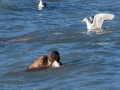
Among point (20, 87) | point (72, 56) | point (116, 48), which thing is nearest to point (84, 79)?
point (20, 87)

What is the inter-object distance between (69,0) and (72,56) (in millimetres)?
11833

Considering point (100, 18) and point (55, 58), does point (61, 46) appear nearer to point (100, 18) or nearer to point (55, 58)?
point (100, 18)

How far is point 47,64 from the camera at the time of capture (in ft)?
32.9

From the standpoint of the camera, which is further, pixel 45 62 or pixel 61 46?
pixel 61 46

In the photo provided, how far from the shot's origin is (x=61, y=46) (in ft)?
42.3

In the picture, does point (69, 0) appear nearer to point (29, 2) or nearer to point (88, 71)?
point (29, 2)

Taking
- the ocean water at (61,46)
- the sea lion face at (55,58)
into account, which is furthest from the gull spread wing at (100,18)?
the sea lion face at (55,58)

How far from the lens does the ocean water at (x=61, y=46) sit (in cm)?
935

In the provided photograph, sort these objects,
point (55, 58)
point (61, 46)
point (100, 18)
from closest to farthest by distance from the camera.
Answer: point (55, 58) < point (61, 46) < point (100, 18)

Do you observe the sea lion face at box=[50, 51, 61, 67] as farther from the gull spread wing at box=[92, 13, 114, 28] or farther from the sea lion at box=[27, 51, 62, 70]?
the gull spread wing at box=[92, 13, 114, 28]

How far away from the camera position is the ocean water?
9352 mm

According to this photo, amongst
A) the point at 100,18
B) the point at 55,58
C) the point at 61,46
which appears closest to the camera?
the point at 55,58

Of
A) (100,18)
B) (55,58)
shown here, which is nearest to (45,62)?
(55,58)

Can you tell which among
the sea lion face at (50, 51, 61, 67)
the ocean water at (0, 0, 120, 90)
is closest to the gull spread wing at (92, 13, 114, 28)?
the ocean water at (0, 0, 120, 90)
